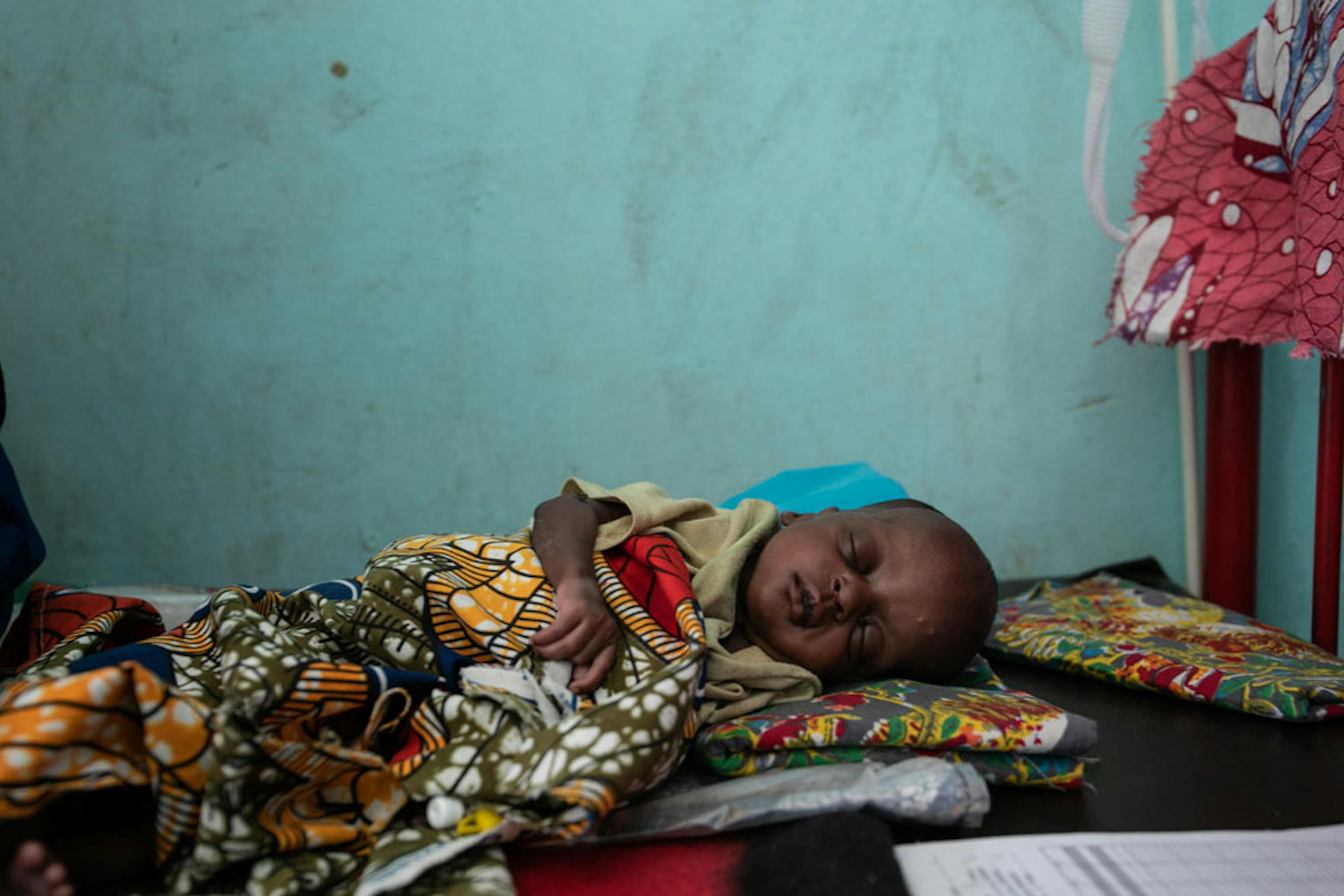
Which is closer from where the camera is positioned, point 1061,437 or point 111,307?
point 111,307

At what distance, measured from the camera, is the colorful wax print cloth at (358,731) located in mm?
704

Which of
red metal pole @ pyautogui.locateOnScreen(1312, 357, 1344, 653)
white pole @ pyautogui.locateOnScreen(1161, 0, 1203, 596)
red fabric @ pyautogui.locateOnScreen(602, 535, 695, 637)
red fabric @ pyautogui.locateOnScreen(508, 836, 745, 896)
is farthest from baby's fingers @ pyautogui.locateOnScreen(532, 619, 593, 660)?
white pole @ pyautogui.locateOnScreen(1161, 0, 1203, 596)

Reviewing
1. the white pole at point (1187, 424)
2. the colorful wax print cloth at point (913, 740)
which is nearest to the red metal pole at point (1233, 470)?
the white pole at point (1187, 424)

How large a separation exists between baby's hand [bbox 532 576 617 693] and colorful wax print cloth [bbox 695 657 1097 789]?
123 millimetres

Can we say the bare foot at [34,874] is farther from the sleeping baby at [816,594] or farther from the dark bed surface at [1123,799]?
the sleeping baby at [816,594]

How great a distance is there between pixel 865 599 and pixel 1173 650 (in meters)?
0.52

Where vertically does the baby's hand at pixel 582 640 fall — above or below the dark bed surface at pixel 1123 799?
above

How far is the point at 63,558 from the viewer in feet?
6.05

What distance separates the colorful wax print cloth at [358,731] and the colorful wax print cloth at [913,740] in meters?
0.07

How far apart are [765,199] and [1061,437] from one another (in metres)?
0.75

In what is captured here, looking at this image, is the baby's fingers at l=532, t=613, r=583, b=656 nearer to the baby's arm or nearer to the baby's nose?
the baby's arm

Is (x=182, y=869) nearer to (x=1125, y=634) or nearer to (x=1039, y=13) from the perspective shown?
(x=1125, y=634)

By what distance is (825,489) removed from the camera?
5.07 feet

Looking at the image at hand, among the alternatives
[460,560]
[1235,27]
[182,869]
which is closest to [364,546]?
[460,560]
